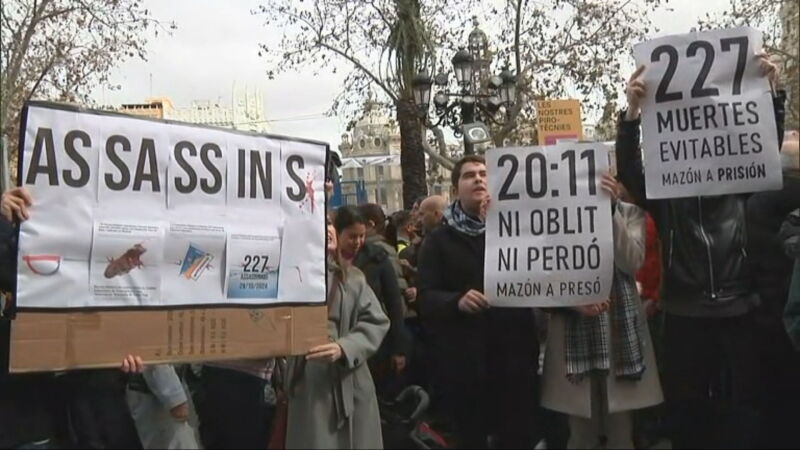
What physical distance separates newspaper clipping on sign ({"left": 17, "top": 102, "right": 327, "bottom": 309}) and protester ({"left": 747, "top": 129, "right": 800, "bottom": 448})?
204 centimetres

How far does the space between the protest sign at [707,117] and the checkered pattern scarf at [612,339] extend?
21.4 inches

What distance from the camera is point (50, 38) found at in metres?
19.7

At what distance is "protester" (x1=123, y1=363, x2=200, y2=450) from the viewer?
415cm

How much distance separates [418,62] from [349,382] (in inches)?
646

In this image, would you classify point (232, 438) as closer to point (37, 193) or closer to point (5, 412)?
point (5, 412)

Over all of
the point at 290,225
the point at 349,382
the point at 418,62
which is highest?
the point at 418,62

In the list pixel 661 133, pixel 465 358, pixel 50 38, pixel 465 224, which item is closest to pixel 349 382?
pixel 465 358

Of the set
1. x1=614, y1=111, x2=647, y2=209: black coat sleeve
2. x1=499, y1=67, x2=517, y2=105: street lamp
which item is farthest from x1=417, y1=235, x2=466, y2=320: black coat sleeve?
x1=499, y1=67, x2=517, y2=105: street lamp

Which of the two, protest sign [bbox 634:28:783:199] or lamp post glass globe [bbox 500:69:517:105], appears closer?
protest sign [bbox 634:28:783:199]

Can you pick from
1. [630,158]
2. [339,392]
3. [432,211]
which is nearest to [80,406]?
[339,392]

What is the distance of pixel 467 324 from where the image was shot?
14.8 ft

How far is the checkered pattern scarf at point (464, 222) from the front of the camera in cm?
459

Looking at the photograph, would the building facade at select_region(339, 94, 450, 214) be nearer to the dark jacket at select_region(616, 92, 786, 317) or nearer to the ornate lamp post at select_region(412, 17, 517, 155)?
the ornate lamp post at select_region(412, 17, 517, 155)

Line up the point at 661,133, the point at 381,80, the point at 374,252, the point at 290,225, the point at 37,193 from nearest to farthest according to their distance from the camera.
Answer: the point at 37,193
the point at 290,225
the point at 661,133
the point at 374,252
the point at 381,80
